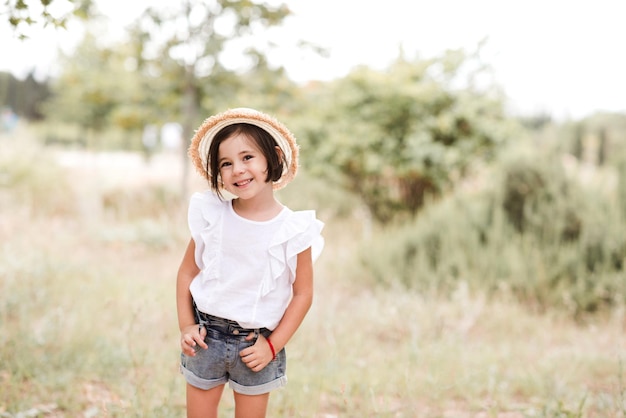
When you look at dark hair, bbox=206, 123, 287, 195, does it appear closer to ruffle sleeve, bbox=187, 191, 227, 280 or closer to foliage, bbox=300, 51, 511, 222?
ruffle sleeve, bbox=187, 191, 227, 280

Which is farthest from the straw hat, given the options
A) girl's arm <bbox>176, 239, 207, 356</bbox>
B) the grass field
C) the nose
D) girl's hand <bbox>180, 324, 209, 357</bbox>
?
the grass field

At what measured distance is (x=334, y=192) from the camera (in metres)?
11.8

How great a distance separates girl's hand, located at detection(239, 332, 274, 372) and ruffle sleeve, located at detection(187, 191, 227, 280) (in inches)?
11.6

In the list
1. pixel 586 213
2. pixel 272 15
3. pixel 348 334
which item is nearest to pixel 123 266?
pixel 348 334

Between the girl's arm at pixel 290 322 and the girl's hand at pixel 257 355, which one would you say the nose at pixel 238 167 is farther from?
the girl's hand at pixel 257 355

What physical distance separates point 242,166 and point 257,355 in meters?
0.68

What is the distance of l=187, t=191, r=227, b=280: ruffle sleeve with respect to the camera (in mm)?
2250

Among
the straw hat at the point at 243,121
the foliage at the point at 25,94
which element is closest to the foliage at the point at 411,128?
the straw hat at the point at 243,121

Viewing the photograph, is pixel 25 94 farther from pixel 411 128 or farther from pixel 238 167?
pixel 238 167

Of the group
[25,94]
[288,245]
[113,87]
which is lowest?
[288,245]

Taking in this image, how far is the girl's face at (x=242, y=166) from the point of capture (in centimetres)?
221

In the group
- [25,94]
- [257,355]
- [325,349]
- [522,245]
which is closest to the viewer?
[257,355]

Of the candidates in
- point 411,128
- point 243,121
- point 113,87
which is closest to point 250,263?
point 243,121

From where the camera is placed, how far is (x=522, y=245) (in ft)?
22.9
